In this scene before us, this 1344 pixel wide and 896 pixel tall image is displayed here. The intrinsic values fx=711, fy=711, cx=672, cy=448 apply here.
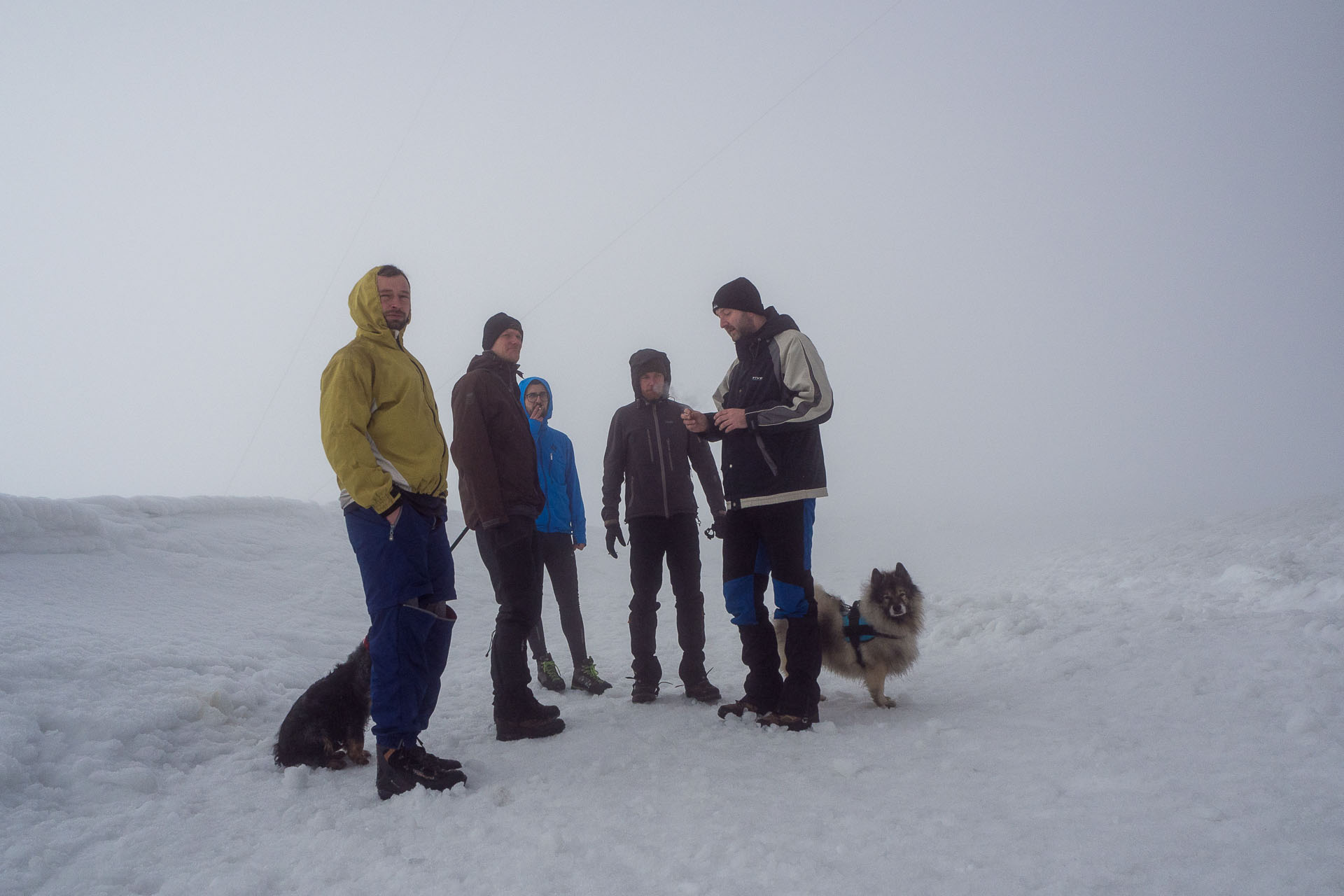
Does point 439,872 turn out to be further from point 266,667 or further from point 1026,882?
point 266,667

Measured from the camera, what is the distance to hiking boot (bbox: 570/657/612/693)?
4406 mm

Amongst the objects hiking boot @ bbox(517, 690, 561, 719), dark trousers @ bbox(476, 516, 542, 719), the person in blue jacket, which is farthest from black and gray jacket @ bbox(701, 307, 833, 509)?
the person in blue jacket

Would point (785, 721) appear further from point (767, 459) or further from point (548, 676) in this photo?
point (548, 676)

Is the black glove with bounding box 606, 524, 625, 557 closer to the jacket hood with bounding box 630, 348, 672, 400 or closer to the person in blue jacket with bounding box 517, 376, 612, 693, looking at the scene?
the person in blue jacket with bounding box 517, 376, 612, 693

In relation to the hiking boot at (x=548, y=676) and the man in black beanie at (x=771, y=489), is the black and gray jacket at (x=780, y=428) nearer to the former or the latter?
the man in black beanie at (x=771, y=489)

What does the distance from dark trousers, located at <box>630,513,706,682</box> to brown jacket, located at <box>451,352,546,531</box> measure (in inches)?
34.4

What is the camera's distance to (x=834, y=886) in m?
1.78

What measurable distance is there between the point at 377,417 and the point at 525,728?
63.4 inches

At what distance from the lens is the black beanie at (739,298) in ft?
12.0

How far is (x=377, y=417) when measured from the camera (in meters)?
2.80

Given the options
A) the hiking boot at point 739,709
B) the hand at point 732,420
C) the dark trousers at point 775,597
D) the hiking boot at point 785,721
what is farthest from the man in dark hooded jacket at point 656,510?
the hand at point 732,420

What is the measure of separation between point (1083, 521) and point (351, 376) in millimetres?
16006

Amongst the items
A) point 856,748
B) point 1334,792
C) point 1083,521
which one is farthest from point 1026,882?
point 1083,521

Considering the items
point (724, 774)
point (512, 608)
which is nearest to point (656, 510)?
point (512, 608)
